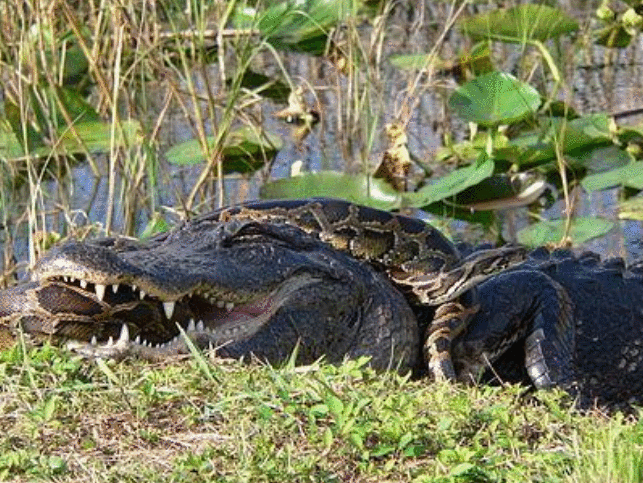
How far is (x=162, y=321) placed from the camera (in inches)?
216

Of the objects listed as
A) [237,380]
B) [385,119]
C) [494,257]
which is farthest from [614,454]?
[385,119]

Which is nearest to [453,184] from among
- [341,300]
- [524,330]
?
[524,330]

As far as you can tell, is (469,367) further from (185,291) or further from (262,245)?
(185,291)

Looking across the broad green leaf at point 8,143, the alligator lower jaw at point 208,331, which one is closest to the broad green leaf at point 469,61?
the broad green leaf at point 8,143

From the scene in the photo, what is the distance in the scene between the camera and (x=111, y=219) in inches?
334

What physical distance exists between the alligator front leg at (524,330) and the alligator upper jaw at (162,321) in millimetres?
1121

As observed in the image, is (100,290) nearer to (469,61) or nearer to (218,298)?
(218,298)

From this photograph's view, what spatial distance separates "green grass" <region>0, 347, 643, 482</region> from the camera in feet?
13.4

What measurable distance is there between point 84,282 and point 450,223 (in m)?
4.48

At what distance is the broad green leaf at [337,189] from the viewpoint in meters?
9.11

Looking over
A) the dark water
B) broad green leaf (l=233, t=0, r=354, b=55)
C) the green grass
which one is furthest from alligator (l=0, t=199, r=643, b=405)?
broad green leaf (l=233, t=0, r=354, b=55)

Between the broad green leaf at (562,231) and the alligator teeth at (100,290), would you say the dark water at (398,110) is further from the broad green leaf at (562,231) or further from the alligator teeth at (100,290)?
the alligator teeth at (100,290)

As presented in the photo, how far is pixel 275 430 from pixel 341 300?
1.82 metres

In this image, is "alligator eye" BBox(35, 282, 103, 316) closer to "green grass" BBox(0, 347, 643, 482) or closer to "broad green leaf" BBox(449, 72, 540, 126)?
"green grass" BBox(0, 347, 643, 482)
